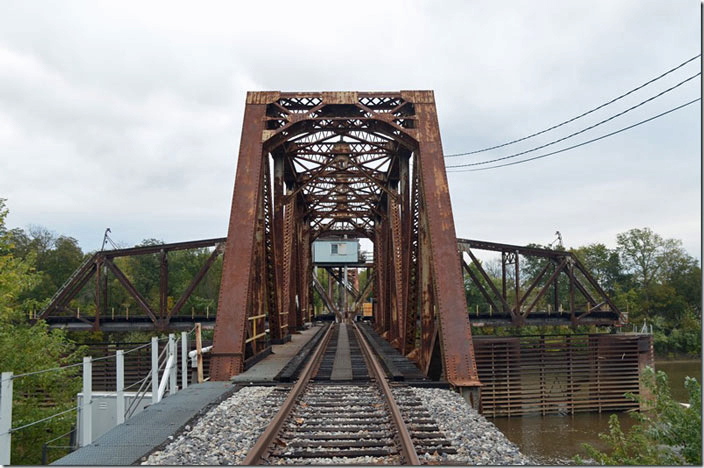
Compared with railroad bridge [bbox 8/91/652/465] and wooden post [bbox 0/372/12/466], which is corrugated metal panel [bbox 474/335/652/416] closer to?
railroad bridge [bbox 8/91/652/465]

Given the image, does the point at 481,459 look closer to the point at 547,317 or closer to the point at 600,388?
the point at 600,388

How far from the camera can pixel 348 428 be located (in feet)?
20.2

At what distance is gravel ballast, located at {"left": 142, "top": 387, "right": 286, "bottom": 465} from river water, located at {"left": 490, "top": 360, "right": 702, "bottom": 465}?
1663cm

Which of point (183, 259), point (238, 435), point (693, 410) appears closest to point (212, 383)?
point (238, 435)

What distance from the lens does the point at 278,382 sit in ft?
31.1

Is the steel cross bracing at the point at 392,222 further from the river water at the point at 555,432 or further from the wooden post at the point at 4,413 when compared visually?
the river water at the point at 555,432

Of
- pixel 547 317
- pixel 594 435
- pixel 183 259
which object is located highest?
pixel 183 259

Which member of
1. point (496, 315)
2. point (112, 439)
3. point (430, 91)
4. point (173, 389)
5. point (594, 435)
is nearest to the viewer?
point (112, 439)

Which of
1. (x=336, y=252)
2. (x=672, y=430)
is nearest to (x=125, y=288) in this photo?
(x=336, y=252)

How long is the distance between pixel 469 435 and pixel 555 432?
74.1ft

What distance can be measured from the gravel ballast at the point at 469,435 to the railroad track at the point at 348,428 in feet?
0.51

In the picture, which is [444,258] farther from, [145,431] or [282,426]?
[145,431]

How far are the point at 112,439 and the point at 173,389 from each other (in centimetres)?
359

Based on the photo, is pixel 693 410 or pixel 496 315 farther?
pixel 496 315
